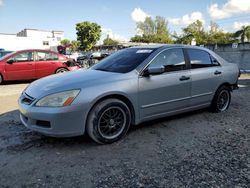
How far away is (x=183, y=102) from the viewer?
503cm

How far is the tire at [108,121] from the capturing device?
3.91 m

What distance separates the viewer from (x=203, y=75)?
5348 mm

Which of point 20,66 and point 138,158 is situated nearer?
point 138,158

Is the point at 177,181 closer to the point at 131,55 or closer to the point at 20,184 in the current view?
the point at 20,184

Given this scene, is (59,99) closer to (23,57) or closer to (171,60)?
(171,60)

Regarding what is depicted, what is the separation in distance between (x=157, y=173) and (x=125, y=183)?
17.6 inches

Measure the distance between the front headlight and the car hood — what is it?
8 centimetres

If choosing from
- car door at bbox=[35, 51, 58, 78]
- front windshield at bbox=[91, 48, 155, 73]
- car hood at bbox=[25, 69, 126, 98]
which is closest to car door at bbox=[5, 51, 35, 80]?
car door at bbox=[35, 51, 58, 78]

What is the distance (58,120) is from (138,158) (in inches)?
47.6

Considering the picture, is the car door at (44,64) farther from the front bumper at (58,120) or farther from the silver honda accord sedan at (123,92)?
the front bumper at (58,120)

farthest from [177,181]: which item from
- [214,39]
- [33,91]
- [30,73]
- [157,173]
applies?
[214,39]

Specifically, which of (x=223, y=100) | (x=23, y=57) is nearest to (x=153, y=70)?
(x=223, y=100)

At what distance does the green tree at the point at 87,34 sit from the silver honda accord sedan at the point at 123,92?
2066 inches

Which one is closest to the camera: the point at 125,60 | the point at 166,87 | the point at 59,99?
the point at 59,99
